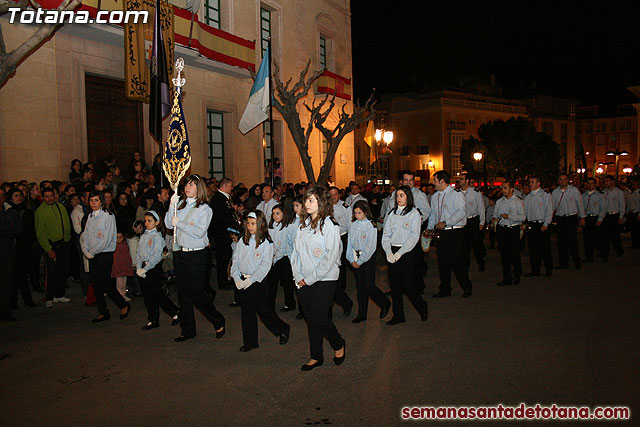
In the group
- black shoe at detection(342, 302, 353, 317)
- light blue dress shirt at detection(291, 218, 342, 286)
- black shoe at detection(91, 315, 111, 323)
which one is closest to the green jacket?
black shoe at detection(91, 315, 111, 323)

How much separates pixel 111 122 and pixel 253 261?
427 inches

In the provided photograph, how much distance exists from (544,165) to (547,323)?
52.0 m

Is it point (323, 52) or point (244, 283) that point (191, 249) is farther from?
point (323, 52)

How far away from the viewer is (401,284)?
743 centimetres

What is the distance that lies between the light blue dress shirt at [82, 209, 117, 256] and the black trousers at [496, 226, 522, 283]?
6.75 m

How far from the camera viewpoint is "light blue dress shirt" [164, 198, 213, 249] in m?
6.61

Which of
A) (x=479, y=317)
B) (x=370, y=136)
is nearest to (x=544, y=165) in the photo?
(x=370, y=136)

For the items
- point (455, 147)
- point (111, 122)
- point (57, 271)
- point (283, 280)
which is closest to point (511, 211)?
point (283, 280)

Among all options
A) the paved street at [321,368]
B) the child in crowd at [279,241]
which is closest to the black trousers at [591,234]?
the paved street at [321,368]

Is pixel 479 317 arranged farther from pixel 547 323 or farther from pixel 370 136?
pixel 370 136

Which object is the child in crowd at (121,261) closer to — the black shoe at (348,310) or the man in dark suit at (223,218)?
the man in dark suit at (223,218)

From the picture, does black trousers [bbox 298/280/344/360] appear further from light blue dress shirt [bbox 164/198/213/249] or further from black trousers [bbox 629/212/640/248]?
black trousers [bbox 629/212/640/248]
